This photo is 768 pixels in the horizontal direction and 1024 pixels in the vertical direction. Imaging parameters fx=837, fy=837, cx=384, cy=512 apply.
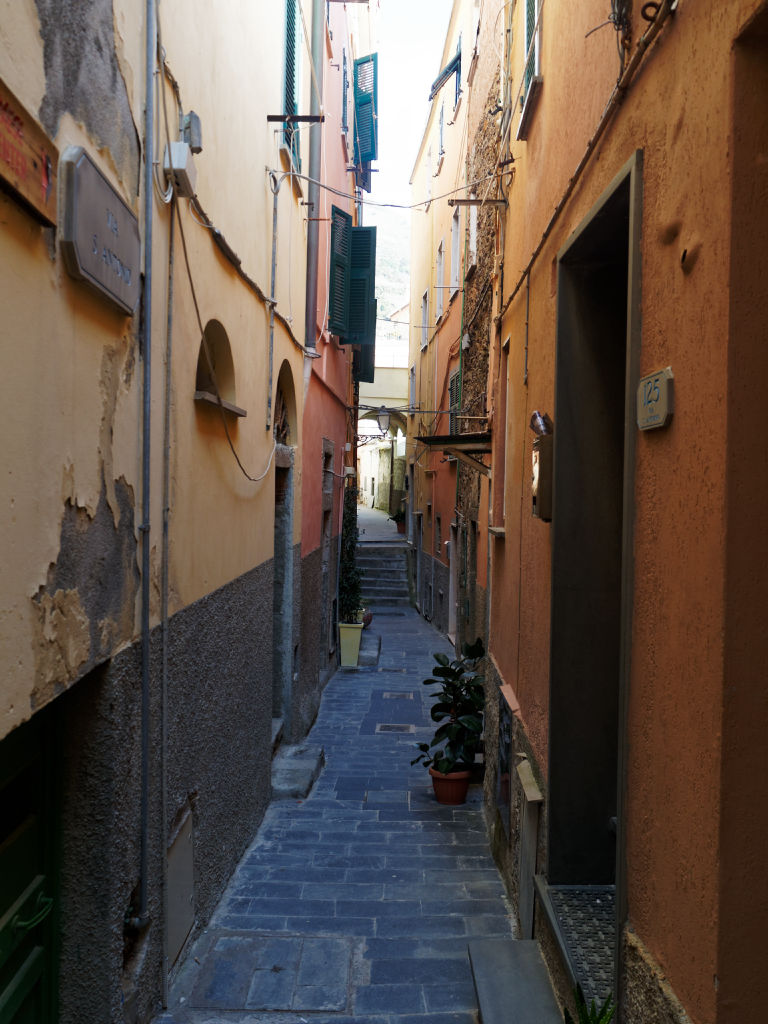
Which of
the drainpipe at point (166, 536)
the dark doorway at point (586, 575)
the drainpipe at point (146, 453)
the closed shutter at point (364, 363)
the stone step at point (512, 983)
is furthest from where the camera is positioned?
the closed shutter at point (364, 363)

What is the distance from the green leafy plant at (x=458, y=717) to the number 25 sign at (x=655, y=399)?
18.7ft

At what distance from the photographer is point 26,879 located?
310 cm

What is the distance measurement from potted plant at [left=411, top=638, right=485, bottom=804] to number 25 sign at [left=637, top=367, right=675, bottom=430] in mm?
5688

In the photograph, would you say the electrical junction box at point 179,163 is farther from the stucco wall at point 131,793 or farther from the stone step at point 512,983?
the stone step at point 512,983

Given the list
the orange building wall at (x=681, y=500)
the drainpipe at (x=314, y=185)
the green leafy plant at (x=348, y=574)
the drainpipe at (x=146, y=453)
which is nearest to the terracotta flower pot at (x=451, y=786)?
the drainpipe at (x=146, y=453)

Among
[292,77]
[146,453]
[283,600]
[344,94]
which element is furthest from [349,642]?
[146,453]

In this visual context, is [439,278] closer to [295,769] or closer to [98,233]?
[295,769]

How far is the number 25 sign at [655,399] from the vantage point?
8.52ft

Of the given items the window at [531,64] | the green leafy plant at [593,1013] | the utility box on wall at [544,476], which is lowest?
the green leafy plant at [593,1013]

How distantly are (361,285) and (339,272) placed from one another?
0.80 m

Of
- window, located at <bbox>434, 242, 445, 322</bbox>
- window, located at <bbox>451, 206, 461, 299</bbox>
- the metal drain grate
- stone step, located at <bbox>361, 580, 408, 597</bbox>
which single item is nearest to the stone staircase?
stone step, located at <bbox>361, 580, 408, 597</bbox>

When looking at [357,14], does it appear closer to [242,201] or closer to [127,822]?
[242,201]

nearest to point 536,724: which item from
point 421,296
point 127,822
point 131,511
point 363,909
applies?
point 363,909

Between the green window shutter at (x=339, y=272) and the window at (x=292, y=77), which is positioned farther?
the green window shutter at (x=339, y=272)
